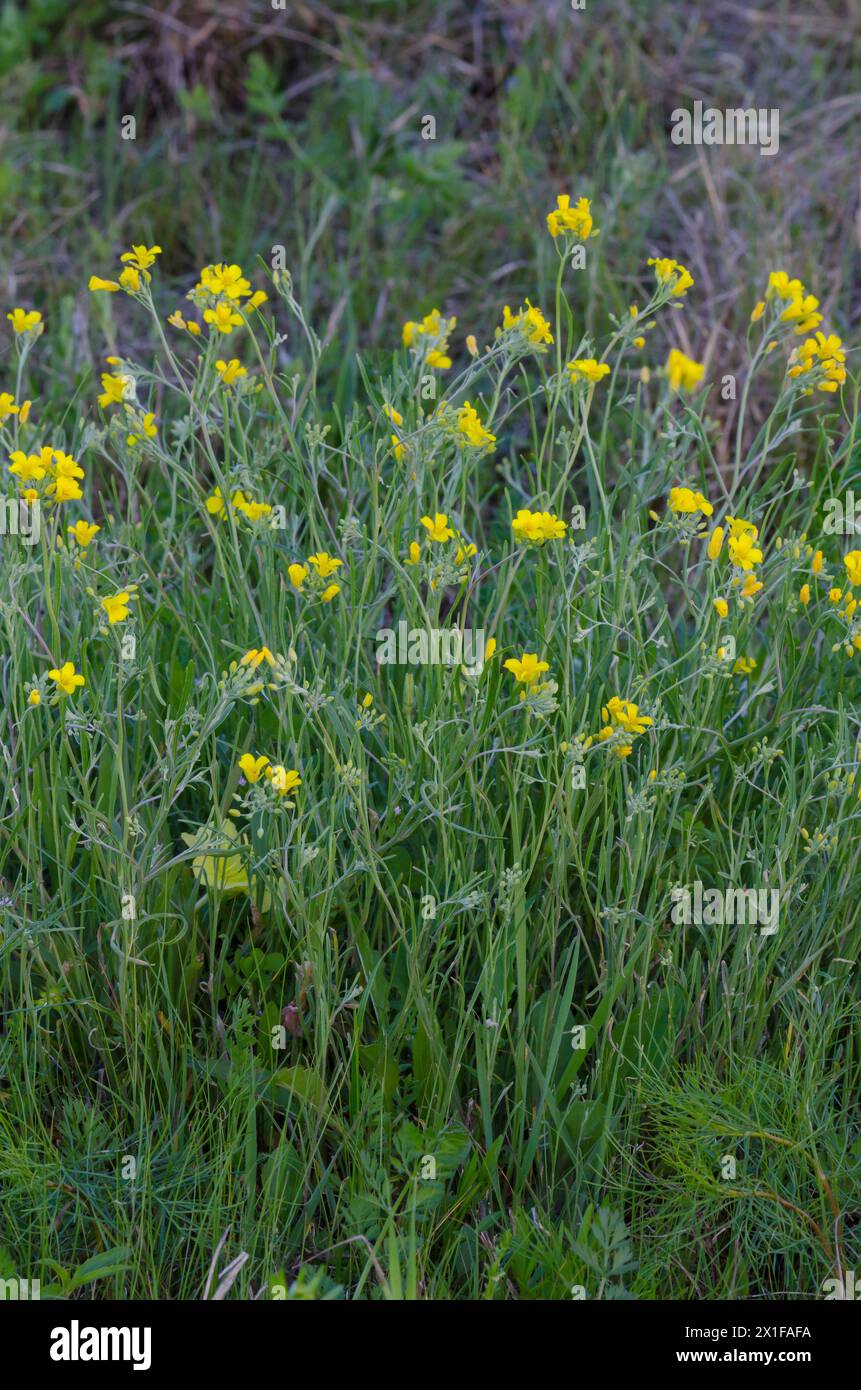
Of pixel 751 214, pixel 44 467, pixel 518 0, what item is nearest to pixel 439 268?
pixel 751 214

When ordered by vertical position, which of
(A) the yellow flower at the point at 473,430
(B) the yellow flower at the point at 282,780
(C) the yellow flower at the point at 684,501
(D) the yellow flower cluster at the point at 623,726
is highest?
(A) the yellow flower at the point at 473,430

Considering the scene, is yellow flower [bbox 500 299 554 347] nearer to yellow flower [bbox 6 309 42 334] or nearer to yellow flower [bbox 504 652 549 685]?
yellow flower [bbox 504 652 549 685]

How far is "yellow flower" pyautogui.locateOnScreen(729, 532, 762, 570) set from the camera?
84.3 inches

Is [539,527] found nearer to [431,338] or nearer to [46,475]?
[431,338]

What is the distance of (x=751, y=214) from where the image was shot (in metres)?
4.21

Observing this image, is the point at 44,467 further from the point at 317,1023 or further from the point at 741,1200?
the point at 741,1200

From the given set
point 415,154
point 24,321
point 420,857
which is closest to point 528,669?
point 420,857

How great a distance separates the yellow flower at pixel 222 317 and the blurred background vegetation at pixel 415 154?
1494 mm
